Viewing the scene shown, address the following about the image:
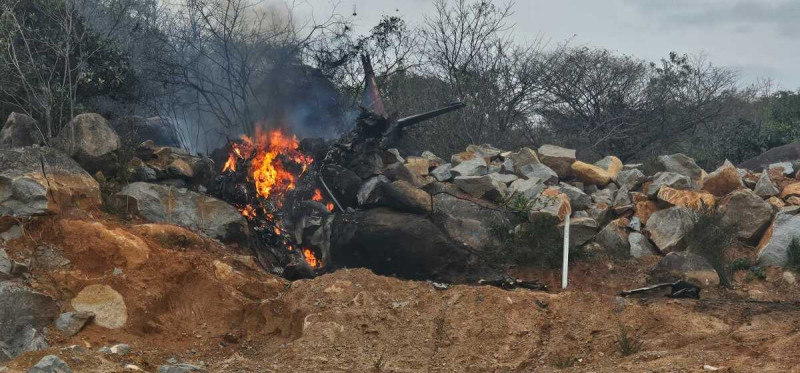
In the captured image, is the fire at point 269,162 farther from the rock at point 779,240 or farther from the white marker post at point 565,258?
the rock at point 779,240

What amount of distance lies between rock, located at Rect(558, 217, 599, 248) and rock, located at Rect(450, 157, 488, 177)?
2.34 m

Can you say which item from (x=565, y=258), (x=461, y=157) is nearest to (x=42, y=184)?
(x=565, y=258)

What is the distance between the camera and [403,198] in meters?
12.3

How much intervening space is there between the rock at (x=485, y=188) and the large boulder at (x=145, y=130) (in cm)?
544

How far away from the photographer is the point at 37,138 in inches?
440

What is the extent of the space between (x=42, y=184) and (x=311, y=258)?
410 centimetres

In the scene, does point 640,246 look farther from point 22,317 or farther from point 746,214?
point 22,317

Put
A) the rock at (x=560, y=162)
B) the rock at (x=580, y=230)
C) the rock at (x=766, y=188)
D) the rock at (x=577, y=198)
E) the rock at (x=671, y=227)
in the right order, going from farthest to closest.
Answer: the rock at (x=560, y=162)
the rock at (x=577, y=198)
the rock at (x=766, y=188)
the rock at (x=580, y=230)
the rock at (x=671, y=227)

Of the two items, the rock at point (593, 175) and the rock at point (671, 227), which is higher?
the rock at point (593, 175)

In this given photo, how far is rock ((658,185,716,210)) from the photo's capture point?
12812 millimetres

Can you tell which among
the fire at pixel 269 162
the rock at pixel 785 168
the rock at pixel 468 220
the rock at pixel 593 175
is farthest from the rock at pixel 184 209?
the rock at pixel 785 168

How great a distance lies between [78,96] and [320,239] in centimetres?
476

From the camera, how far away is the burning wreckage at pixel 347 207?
1183cm

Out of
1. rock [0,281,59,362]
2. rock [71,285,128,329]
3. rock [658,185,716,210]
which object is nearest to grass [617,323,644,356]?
rock [658,185,716,210]
